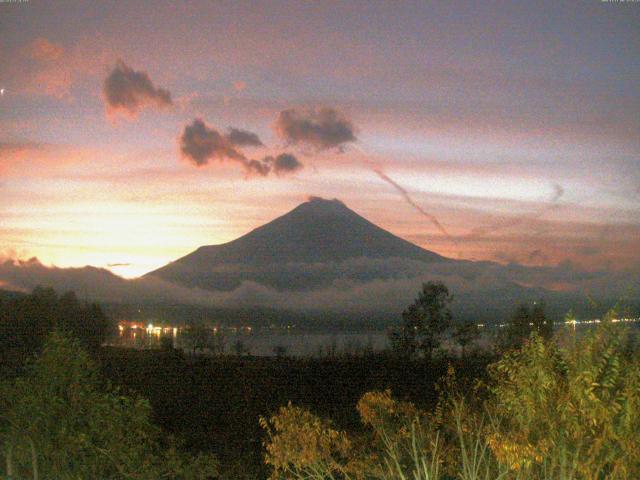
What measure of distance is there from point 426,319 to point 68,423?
17.5 m

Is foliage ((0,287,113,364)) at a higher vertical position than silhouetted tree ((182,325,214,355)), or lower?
higher

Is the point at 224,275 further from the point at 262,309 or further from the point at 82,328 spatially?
the point at 82,328

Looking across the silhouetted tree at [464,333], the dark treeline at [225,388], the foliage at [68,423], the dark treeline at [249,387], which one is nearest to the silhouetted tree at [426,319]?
the dark treeline at [225,388]

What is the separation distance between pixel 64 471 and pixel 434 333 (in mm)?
17668

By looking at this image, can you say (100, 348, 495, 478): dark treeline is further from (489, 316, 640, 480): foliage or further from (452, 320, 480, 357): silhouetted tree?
(452, 320, 480, 357): silhouetted tree

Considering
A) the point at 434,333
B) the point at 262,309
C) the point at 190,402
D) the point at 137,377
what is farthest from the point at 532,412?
the point at 262,309

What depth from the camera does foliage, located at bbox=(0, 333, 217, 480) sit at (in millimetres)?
6777

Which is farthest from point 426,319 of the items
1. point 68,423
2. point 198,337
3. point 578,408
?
point 578,408

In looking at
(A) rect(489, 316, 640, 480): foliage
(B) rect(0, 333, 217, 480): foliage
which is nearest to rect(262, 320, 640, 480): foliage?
(A) rect(489, 316, 640, 480): foliage

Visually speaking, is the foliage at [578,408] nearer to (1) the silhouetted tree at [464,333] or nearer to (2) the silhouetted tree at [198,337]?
(1) the silhouetted tree at [464,333]

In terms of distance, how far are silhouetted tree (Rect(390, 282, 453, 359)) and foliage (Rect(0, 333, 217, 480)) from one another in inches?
657

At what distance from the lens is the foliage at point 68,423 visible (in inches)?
267

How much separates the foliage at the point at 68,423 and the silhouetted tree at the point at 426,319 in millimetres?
16688

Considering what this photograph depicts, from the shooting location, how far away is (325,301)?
13225cm
